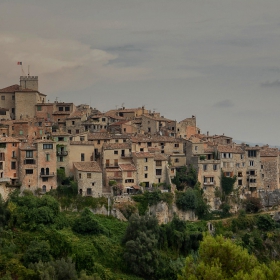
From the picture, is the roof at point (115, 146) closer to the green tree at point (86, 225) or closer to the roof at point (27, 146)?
the roof at point (27, 146)

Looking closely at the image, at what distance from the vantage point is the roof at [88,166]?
64.4m

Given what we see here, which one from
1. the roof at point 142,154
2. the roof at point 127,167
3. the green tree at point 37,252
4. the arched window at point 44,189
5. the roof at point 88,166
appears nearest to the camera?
the green tree at point 37,252

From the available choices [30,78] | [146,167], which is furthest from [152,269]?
[30,78]

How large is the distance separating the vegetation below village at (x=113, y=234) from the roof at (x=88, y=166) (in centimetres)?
184

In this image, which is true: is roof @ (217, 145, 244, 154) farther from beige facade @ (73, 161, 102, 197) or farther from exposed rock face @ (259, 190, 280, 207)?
beige facade @ (73, 161, 102, 197)

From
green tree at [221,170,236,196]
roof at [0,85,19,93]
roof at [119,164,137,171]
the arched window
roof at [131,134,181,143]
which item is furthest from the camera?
roof at [0,85,19,93]

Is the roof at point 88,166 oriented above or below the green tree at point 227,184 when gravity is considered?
above

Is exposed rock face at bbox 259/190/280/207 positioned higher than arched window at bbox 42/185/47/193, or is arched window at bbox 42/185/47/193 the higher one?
arched window at bbox 42/185/47/193

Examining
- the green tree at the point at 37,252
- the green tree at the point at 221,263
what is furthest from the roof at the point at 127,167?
the green tree at the point at 221,263

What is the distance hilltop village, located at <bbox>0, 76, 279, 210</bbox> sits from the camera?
211ft

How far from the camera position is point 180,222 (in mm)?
62375

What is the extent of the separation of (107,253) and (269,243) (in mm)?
19941

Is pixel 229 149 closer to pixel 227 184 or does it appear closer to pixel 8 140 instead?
pixel 227 184

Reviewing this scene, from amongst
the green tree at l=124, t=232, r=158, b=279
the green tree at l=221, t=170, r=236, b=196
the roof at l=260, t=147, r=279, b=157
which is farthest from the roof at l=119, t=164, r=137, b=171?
the roof at l=260, t=147, r=279, b=157
